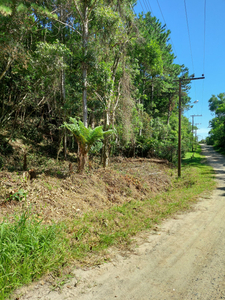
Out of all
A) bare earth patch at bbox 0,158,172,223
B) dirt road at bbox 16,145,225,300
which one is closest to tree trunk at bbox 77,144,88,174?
bare earth patch at bbox 0,158,172,223

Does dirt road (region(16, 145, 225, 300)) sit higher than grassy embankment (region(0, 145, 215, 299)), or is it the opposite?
grassy embankment (region(0, 145, 215, 299))

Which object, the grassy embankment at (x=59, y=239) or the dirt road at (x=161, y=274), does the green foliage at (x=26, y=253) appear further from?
the dirt road at (x=161, y=274)

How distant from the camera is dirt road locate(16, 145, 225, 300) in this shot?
10.6 feet

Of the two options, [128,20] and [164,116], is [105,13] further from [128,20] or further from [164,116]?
[164,116]

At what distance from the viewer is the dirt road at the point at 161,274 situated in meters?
3.23

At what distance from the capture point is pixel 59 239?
14.1ft

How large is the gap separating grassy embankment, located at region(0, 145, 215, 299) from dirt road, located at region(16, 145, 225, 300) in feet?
1.09

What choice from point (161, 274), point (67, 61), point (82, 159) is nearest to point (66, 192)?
point (82, 159)

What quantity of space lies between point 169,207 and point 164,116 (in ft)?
84.9

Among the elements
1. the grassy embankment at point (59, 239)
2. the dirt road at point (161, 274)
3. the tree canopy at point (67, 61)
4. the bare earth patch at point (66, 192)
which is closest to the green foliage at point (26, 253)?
the grassy embankment at point (59, 239)

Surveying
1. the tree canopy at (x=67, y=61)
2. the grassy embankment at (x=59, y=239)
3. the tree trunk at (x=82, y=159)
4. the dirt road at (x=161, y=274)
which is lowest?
the dirt road at (x=161, y=274)

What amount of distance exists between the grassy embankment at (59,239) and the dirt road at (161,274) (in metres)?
0.33

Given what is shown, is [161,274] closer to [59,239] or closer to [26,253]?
[59,239]

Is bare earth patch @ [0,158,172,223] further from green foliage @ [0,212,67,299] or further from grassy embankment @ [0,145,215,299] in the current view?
green foliage @ [0,212,67,299]
